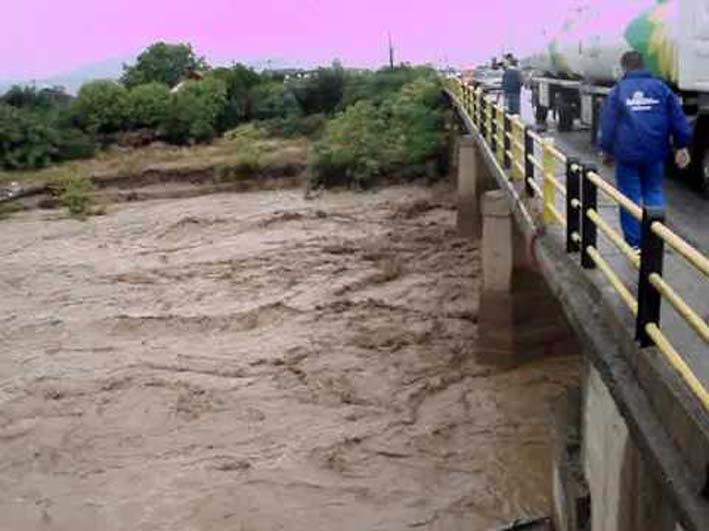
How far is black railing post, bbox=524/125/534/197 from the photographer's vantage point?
9852mm

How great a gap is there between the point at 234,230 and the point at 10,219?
1060 cm

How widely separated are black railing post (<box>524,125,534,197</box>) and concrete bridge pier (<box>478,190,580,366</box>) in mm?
2561

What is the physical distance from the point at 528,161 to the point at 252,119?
125 feet

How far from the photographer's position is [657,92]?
6.32 meters

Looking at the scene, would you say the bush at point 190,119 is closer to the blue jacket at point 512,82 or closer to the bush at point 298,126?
the bush at point 298,126

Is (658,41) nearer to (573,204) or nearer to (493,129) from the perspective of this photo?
(573,204)

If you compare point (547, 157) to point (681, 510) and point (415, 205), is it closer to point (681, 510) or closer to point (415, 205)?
point (681, 510)

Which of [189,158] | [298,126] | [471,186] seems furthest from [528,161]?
[298,126]

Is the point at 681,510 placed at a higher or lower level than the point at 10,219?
higher

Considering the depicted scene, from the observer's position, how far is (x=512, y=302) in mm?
12922

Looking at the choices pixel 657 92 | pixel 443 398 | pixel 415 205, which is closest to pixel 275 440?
pixel 443 398

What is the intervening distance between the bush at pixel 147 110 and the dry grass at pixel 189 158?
182 centimetres

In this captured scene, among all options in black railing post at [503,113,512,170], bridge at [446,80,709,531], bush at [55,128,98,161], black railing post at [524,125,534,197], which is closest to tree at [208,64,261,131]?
bush at [55,128,98,161]

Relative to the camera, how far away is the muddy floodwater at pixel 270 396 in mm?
10250
